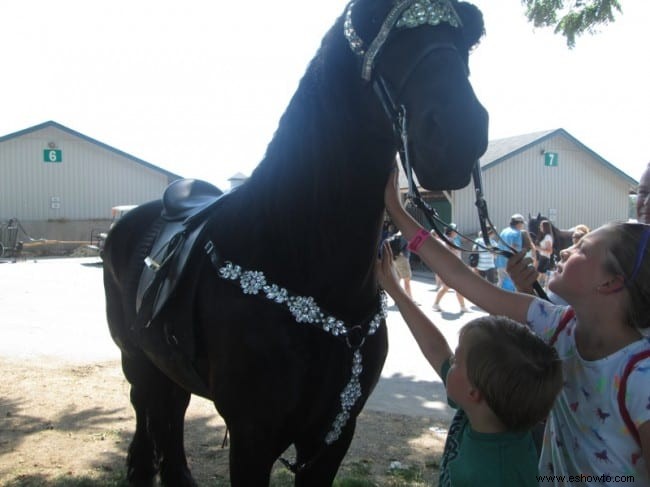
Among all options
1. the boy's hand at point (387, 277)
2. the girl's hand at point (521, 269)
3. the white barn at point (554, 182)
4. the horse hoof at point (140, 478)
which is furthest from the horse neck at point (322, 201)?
the white barn at point (554, 182)

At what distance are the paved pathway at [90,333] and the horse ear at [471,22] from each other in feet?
12.0

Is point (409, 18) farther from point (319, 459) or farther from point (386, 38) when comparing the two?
point (319, 459)

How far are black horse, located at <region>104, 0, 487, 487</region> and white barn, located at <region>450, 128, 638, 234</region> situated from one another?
21.4m

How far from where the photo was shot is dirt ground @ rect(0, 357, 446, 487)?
12.1 ft

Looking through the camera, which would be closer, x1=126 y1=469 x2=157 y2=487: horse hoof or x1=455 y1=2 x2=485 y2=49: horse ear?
x1=455 y1=2 x2=485 y2=49: horse ear

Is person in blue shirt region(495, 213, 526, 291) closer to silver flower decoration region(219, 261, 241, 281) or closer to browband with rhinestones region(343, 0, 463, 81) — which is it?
silver flower decoration region(219, 261, 241, 281)

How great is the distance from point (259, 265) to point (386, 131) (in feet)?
2.15

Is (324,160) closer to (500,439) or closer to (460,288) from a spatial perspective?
(460,288)

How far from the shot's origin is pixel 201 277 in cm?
221

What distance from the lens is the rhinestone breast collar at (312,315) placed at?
6.56ft

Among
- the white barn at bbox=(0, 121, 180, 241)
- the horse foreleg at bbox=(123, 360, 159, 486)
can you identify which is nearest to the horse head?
the horse foreleg at bbox=(123, 360, 159, 486)

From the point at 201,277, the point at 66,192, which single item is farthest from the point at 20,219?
the point at 201,277

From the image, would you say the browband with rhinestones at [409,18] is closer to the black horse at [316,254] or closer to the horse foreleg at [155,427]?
the black horse at [316,254]

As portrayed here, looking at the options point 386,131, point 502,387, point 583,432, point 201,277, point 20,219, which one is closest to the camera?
point 502,387
